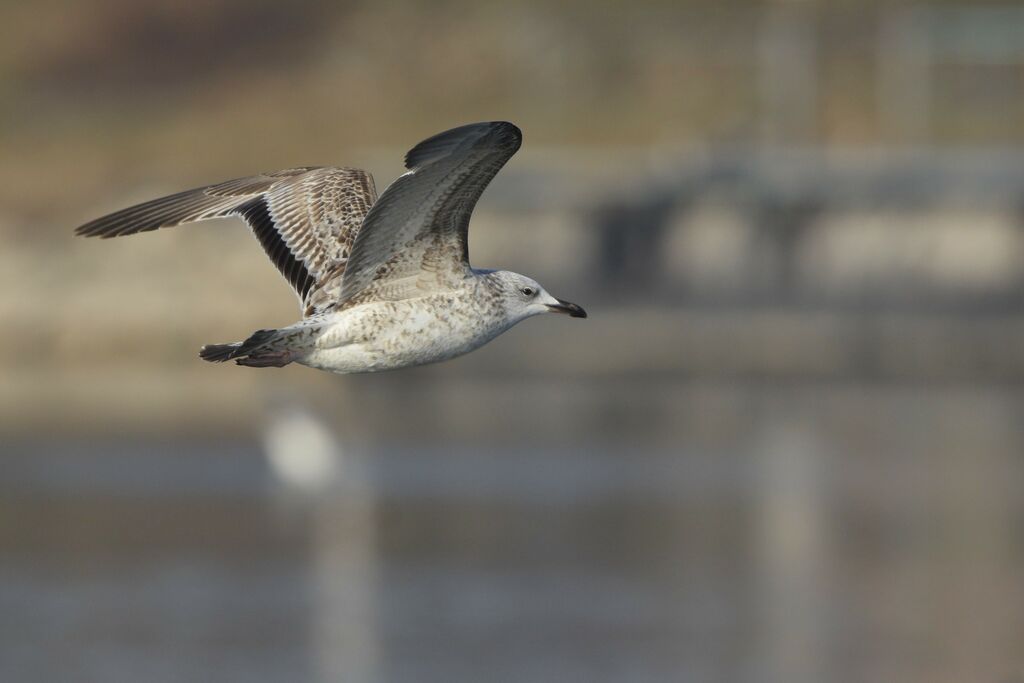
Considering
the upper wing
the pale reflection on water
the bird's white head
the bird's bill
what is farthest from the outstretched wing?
the pale reflection on water

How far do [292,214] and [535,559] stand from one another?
795 inches

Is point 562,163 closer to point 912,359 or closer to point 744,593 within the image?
point 912,359

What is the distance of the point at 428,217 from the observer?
1054 cm

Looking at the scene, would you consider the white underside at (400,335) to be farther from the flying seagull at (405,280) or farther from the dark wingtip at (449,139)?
the dark wingtip at (449,139)

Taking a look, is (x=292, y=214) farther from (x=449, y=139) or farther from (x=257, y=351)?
(x=449, y=139)

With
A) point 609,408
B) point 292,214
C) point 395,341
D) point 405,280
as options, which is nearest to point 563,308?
point 405,280

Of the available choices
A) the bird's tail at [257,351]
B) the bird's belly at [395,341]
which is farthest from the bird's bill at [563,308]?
the bird's tail at [257,351]

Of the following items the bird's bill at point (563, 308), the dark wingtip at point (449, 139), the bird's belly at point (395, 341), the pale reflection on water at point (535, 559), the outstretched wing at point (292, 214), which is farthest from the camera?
the pale reflection on water at point (535, 559)

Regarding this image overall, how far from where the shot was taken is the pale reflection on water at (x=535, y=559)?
27.9 m

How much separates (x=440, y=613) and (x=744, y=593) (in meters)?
4.70

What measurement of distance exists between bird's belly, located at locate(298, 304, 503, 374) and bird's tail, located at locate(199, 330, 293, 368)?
0.58 feet

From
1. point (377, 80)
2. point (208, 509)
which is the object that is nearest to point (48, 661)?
point (208, 509)

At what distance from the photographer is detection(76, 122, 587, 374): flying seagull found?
10242mm

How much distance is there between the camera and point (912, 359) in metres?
42.7
